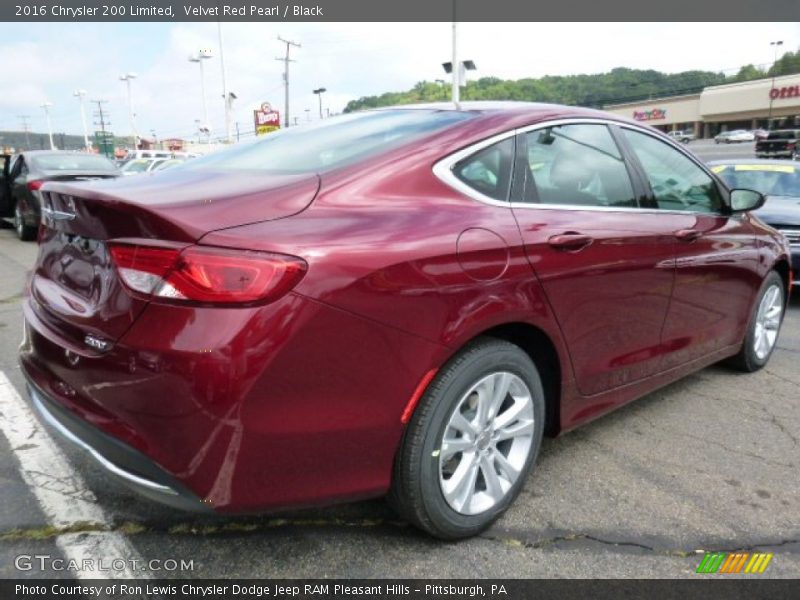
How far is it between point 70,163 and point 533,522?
10546mm

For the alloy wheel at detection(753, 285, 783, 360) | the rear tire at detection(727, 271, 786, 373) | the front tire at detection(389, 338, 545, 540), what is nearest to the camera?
the front tire at detection(389, 338, 545, 540)

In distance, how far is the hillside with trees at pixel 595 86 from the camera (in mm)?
37594

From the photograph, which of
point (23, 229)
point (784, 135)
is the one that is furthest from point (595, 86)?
point (23, 229)

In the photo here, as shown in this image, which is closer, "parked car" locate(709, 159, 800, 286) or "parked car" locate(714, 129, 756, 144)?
"parked car" locate(709, 159, 800, 286)

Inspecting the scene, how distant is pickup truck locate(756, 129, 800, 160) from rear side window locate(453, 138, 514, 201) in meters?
40.1

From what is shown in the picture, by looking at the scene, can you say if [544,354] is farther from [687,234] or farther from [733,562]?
[687,234]

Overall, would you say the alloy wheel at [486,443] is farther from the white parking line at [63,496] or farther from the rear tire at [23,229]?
the rear tire at [23,229]

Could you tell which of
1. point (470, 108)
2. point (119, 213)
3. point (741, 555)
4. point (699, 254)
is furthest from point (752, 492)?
point (119, 213)

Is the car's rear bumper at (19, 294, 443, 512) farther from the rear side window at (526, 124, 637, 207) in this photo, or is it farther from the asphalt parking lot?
the rear side window at (526, 124, 637, 207)

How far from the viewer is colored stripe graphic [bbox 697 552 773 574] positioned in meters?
2.27

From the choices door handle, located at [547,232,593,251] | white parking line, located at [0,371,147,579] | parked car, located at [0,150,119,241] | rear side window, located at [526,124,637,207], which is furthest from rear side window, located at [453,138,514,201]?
parked car, located at [0,150,119,241]

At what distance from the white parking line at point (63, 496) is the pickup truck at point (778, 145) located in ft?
134

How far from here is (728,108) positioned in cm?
7650

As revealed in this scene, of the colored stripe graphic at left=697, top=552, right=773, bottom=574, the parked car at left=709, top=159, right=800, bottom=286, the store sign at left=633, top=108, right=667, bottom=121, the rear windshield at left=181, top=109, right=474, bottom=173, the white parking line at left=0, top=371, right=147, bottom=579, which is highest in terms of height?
the store sign at left=633, top=108, right=667, bottom=121
